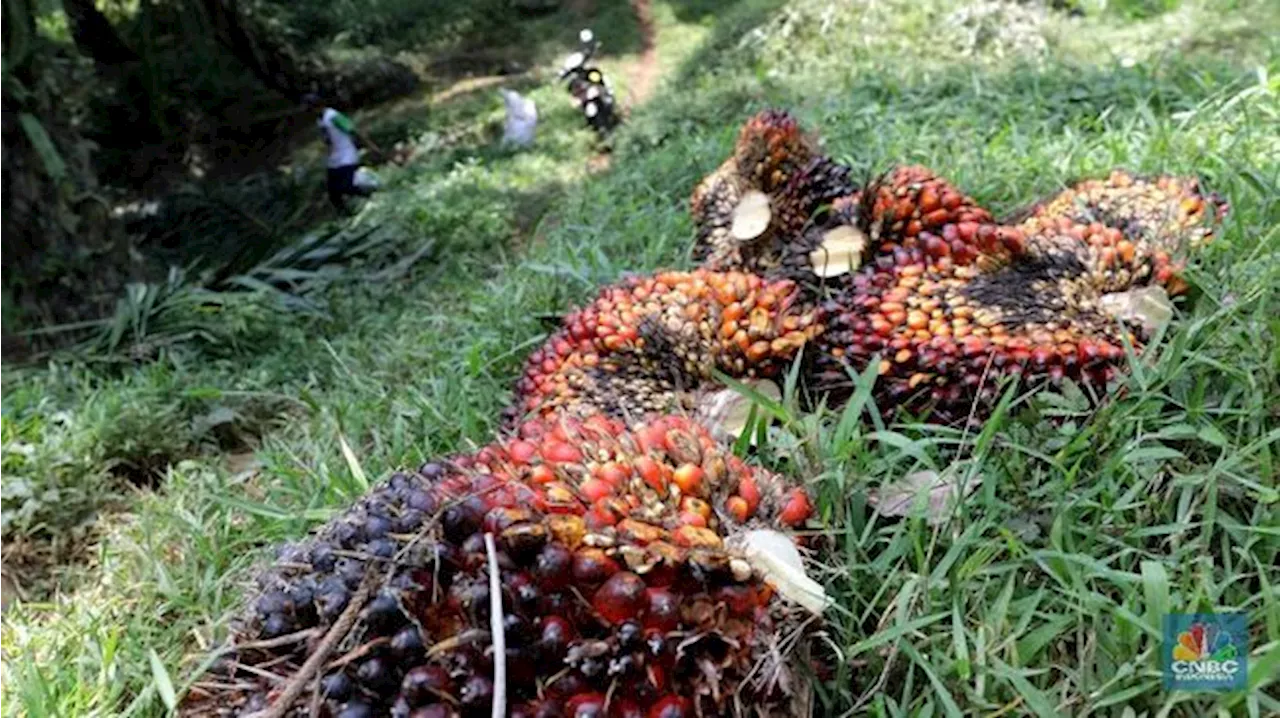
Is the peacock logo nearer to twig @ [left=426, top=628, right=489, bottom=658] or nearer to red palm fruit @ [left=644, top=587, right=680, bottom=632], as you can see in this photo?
red palm fruit @ [left=644, top=587, right=680, bottom=632]

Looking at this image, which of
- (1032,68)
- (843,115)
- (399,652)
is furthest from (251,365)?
(1032,68)

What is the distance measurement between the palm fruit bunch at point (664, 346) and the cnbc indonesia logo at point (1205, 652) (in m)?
1.04

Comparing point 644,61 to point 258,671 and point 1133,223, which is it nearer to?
point 1133,223

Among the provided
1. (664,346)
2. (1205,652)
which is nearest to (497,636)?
(1205,652)

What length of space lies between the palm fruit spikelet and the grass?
94mm

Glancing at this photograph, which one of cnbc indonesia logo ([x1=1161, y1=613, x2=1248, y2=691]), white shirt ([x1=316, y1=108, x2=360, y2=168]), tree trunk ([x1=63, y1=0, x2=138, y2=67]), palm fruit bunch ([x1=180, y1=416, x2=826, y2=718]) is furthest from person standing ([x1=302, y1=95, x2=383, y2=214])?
cnbc indonesia logo ([x1=1161, y1=613, x2=1248, y2=691])

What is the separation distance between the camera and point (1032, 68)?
4.82 metres

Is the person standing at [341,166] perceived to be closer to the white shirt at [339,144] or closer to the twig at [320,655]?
the white shirt at [339,144]

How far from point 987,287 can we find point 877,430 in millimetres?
516

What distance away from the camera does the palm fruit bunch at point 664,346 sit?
2.22 m

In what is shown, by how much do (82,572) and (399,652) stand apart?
176cm

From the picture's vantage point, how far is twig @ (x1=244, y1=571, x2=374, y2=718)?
3.93 ft

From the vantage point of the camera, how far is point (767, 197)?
9.57ft

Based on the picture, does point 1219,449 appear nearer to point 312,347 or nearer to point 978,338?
point 978,338
